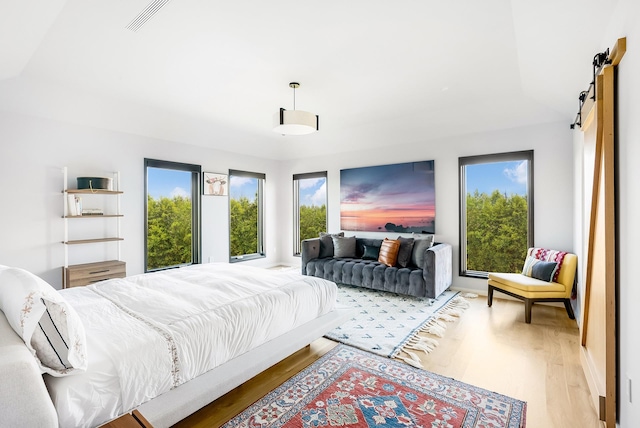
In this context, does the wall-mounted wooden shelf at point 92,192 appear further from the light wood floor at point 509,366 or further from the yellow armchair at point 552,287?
the yellow armchair at point 552,287

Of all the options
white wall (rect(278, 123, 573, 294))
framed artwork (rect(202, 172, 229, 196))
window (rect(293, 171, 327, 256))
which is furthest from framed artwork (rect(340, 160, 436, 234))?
framed artwork (rect(202, 172, 229, 196))

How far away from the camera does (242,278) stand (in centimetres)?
295

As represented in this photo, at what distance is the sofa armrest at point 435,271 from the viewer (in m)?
4.08

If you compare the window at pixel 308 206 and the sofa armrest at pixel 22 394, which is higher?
the window at pixel 308 206

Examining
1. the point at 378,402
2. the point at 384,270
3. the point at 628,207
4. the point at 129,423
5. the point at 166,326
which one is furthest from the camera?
the point at 384,270

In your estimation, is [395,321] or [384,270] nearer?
[395,321]

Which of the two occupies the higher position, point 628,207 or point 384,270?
point 628,207

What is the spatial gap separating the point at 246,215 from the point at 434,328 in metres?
4.38

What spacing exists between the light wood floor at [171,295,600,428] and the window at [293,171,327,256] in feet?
11.9

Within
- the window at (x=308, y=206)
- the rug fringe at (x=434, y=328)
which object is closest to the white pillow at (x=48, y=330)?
the rug fringe at (x=434, y=328)

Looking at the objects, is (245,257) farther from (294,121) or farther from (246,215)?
(294,121)

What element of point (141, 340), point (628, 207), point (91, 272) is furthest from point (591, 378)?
point (91, 272)

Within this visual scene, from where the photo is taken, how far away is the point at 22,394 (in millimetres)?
1104

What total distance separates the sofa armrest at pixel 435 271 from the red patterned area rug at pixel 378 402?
177cm
